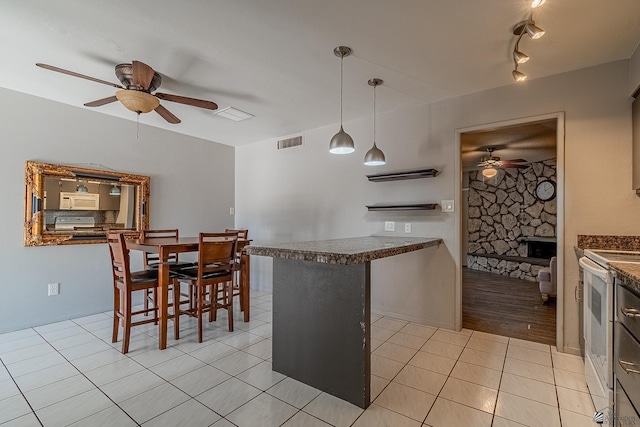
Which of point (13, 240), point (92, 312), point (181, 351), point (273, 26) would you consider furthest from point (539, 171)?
point (13, 240)

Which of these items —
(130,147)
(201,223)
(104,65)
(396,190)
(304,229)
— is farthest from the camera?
(201,223)

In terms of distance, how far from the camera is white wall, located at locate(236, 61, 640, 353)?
249cm

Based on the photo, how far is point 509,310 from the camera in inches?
153

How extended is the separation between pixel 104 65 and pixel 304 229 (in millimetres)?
2890

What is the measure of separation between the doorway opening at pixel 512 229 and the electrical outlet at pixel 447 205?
0.10 metres

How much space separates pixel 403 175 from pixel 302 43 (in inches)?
70.1

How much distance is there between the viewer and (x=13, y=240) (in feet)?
10.3

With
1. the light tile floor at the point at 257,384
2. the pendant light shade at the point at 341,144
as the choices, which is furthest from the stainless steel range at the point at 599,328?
the pendant light shade at the point at 341,144

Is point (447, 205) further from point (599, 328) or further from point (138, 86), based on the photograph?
point (138, 86)

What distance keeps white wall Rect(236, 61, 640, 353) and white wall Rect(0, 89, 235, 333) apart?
1.11 m

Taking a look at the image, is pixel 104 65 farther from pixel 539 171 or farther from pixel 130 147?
pixel 539 171

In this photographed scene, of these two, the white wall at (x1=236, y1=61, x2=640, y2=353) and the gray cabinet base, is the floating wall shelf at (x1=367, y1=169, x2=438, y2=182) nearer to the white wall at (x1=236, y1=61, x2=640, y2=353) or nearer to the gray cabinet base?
the white wall at (x1=236, y1=61, x2=640, y2=353)

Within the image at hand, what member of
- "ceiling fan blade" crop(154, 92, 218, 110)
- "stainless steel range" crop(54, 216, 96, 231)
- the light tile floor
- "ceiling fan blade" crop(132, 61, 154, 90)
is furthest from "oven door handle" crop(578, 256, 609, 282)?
"stainless steel range" crop(54, 216, 96, 231)

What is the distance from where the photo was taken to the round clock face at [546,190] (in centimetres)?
606
